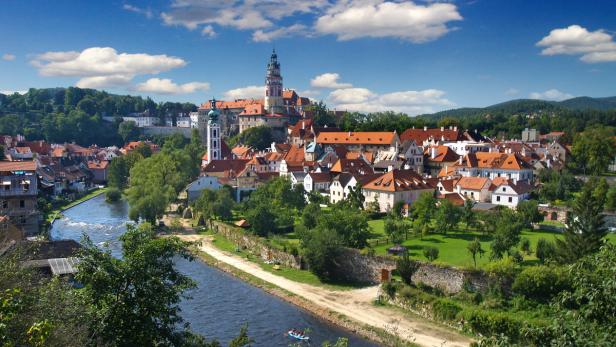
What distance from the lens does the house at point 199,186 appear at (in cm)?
5500

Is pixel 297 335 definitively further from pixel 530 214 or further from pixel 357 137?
pixel 357 137

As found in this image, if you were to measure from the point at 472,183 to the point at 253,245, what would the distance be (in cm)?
2212

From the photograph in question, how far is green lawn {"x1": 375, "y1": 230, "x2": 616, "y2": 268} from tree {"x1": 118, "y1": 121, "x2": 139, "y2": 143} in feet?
335

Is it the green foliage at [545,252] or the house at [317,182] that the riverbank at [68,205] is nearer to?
the house at [317,182]

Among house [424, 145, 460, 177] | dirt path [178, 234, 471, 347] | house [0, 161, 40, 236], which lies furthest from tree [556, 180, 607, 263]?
house [424, 145, 460, 177]

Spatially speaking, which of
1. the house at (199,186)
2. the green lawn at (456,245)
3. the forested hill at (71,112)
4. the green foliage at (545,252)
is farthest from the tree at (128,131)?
the green foliage at (545,252)

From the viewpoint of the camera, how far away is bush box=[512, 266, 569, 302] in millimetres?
24266

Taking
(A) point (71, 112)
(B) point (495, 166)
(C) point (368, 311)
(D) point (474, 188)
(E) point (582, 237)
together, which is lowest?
(C) point (368, 311)

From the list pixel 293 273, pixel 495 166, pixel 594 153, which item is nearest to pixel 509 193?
pixel 495 166

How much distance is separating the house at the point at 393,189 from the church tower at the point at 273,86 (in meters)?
68.9

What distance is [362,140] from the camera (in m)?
76.2

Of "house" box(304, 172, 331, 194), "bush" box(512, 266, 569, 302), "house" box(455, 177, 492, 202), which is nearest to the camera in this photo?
"bush" box(512, 266, 569, 302)

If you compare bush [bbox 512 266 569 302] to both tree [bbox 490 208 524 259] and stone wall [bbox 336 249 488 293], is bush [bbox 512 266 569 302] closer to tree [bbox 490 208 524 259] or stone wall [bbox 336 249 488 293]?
stone wall [bbox 336 249 488 293]

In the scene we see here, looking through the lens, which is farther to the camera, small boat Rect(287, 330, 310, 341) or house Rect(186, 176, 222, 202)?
house Rect(186, 176, 222, 202)
